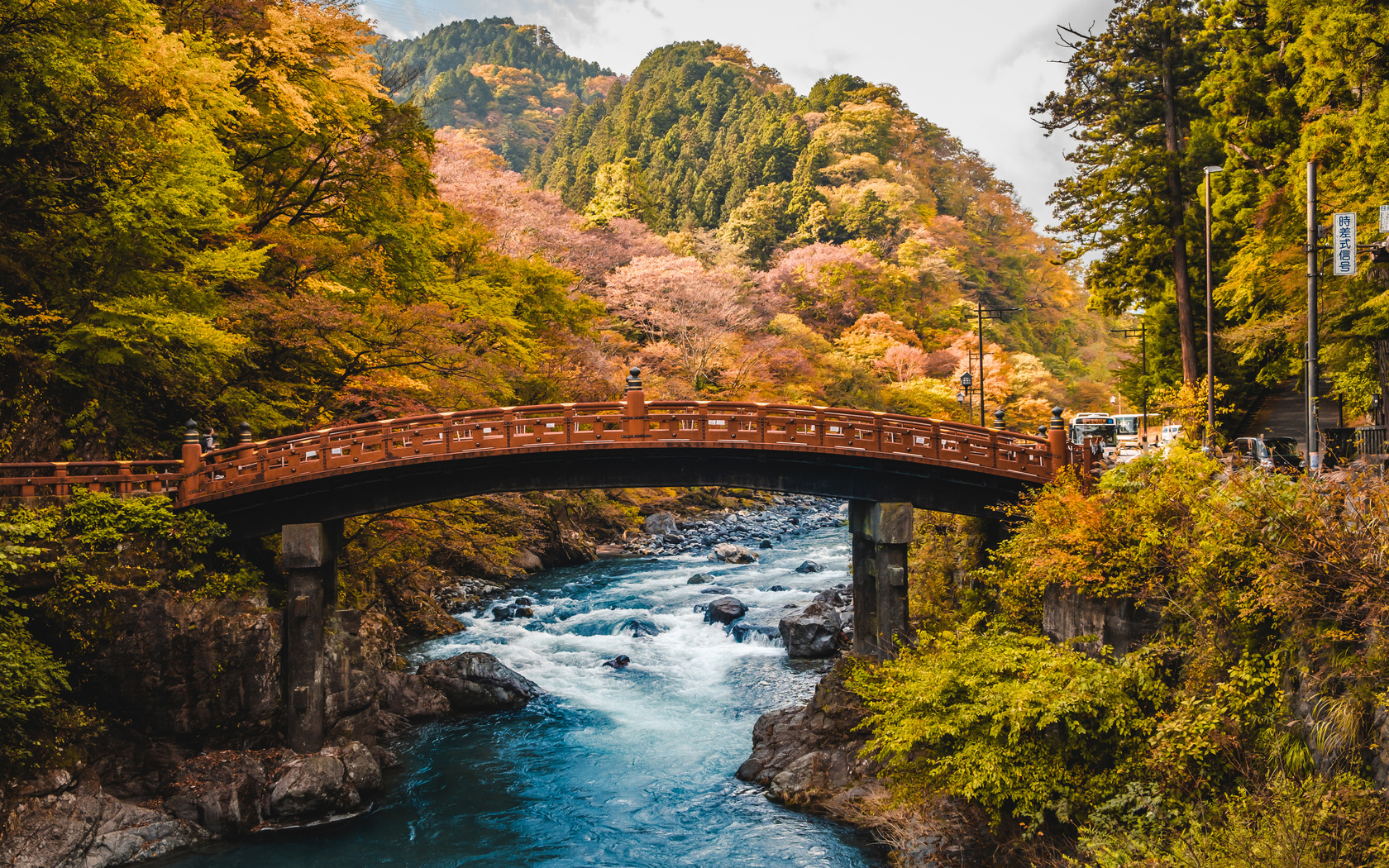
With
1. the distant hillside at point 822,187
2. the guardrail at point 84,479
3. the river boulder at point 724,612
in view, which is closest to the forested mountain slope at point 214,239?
the guardrail at point 84,479

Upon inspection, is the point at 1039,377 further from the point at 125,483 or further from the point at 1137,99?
the point at 125,483

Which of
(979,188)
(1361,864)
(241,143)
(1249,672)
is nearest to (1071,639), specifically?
(1249,672)

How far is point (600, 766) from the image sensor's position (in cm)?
1833

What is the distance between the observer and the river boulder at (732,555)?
→ 36.5 m

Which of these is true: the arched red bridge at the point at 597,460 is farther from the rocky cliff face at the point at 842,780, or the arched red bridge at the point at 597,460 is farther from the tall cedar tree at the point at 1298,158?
the tall cedar tree at the point at 1298,158

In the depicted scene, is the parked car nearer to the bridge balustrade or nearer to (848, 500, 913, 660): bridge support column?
the bridge balustrade

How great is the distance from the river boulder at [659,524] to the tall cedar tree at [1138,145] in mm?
22939

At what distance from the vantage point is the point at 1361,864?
8625 mm

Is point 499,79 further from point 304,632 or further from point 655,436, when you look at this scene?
point 304,632

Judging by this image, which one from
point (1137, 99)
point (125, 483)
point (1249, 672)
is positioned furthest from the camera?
point (1137, 99)

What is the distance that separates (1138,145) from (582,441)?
1922 centimetres

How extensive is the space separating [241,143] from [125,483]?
Answer: 9464 mm

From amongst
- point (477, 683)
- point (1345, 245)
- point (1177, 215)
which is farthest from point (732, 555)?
point (1345, 245)

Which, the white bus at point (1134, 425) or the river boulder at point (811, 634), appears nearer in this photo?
the river boulder at point (811, 634)
